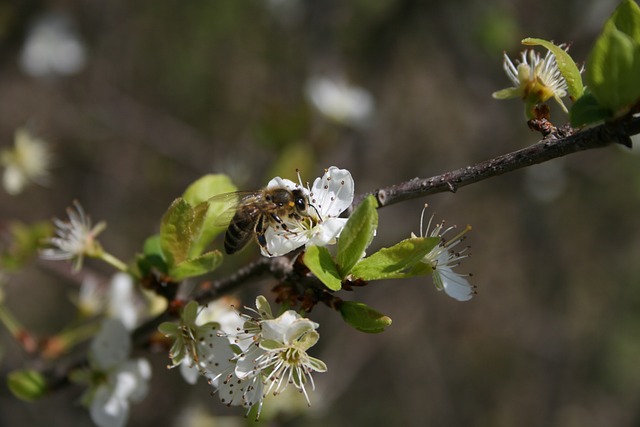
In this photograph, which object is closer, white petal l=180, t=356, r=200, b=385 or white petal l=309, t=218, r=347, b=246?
white petal l=309, t=218, r=347, b=246

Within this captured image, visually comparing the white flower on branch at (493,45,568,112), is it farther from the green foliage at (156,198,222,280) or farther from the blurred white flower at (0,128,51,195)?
the blurred white flower at (0,128,51,195)

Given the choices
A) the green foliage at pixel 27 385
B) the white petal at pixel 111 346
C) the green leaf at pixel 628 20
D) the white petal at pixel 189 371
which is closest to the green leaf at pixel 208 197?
the white petal at pixel 189 371

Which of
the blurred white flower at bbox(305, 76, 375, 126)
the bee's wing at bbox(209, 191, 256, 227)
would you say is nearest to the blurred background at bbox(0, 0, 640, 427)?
the blurred white flower at bbox(305, 76, 375, 126)

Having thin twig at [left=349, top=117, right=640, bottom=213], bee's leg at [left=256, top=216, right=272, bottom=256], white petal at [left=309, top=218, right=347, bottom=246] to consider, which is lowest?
bee's leg at [left=256, top=216, right=272, bottom=256]

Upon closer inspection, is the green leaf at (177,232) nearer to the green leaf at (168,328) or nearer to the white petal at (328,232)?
the green leaf at (168,328)

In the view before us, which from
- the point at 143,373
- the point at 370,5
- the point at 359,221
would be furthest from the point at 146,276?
the point at 370,5

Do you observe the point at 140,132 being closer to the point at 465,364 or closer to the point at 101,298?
the point at 101,298
